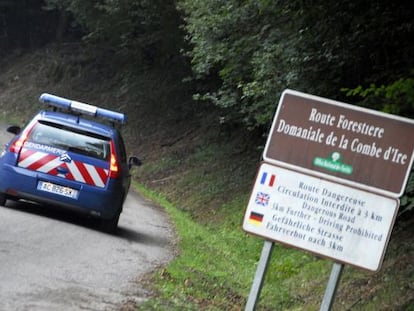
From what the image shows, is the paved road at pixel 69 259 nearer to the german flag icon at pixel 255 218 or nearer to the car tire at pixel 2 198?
the car tire at pixel 2 198

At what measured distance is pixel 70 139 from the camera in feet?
47.9

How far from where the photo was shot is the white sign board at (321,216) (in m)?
6.27

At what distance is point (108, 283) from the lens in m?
10.1

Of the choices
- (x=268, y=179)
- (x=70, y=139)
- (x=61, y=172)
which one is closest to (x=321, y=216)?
(x=268, y=179)

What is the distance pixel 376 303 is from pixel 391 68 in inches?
241

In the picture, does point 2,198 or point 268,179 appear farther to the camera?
point 2,198

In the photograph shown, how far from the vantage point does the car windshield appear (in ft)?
47.7

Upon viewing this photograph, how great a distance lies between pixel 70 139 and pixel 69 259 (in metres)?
3.73

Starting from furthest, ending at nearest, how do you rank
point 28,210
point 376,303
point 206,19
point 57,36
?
1. point 57,36
2. point 206,19
3. point 28,210
4. point 376,303

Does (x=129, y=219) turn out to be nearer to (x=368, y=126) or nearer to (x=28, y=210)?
(x=28, y=210)

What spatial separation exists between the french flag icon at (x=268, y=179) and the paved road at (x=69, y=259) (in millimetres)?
2808

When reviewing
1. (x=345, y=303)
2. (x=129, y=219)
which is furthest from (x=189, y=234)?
(x=345, y=303)

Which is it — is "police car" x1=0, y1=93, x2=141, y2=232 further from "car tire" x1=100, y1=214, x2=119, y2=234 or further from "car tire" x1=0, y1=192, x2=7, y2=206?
"car tire" x1=100, y1=214, x2=119, y2=234

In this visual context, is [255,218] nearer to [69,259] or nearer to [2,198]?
[69,259]
